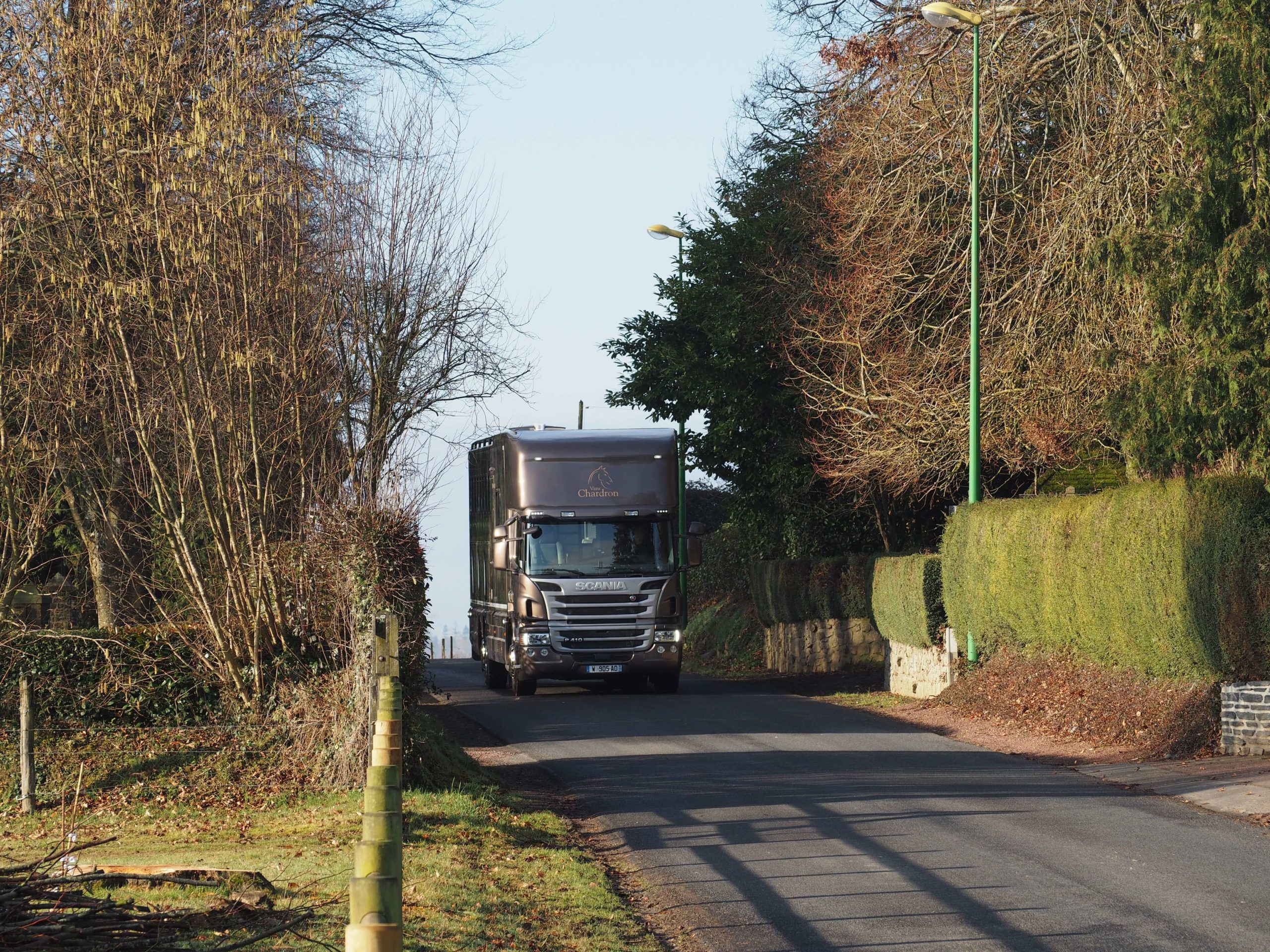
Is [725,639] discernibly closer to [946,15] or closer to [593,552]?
[593,552]

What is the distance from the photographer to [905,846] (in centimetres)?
1045

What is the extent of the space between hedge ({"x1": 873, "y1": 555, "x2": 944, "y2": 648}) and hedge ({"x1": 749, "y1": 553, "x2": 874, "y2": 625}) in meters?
2.52

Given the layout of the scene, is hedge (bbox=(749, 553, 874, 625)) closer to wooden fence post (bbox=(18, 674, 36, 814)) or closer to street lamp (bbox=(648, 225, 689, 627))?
street lamp (bbox=(648, 225, 689, 627))

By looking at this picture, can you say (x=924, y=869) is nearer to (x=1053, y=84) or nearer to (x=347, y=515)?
(x=347, y=515)

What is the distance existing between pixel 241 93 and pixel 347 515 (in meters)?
4.72

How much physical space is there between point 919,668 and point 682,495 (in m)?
6.43

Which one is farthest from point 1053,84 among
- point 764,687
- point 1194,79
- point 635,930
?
point 635,930

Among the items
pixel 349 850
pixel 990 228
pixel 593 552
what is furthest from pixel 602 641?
pixel 349 850

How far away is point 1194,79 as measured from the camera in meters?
17.4

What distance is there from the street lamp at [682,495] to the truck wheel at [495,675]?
12.3 ft

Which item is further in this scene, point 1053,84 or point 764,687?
point 764,687

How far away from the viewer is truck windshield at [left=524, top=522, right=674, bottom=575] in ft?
79.4

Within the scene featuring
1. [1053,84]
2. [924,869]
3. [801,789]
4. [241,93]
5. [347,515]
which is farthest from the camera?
[1053,84]

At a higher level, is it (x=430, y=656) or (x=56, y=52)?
(x=56, y=52)
